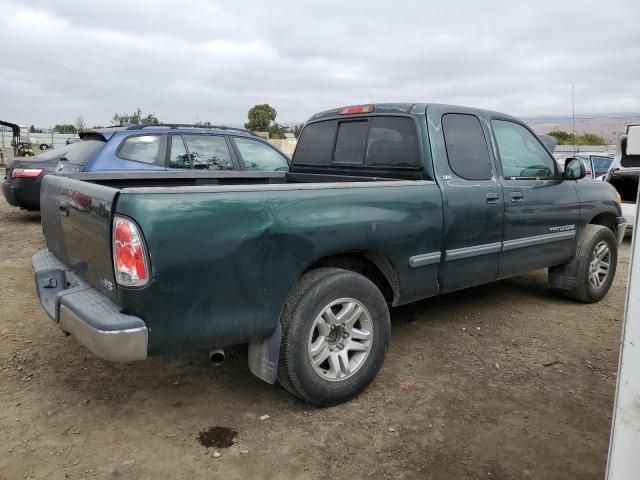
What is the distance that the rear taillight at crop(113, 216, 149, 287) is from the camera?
246 centimetres

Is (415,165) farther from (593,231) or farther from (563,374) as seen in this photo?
(593,231)

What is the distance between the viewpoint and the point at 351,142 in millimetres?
4492

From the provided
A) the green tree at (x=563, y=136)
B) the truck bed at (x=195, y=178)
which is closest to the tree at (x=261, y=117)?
the green tree at (x=563, y=136)

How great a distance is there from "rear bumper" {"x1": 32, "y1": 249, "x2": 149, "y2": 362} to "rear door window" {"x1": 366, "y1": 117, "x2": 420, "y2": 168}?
231 centimetres

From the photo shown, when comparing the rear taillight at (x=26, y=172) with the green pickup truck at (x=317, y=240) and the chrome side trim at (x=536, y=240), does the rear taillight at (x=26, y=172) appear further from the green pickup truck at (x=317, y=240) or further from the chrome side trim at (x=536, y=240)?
the chrome side trim at (x=536, y=240)

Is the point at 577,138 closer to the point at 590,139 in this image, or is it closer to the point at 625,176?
the point at 590,139

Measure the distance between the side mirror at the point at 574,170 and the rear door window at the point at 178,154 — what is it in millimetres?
4488

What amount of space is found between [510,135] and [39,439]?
13.6 ft

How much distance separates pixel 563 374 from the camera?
3793 mm

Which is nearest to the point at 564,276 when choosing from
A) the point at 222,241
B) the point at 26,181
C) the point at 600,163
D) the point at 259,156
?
the point at 222,241

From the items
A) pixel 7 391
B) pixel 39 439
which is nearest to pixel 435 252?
pixel 39 439

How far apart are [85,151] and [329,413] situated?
5.56 metres

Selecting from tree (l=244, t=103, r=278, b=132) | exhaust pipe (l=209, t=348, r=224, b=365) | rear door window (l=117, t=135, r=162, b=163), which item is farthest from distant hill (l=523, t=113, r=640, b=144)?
tree (l=244, t=103, r=278, b=132)

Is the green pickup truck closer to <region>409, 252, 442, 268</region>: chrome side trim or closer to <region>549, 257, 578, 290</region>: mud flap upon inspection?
<region>409, 252, 442, 268</region>: chrome side trim
